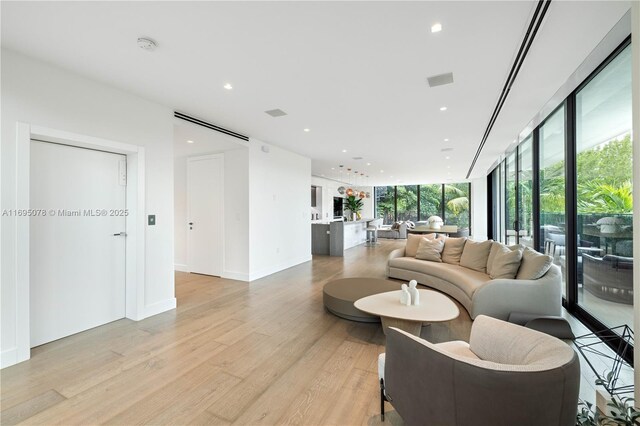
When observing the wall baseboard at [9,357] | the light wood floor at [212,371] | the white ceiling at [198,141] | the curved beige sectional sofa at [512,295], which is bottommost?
the light wood floor at [212,371]

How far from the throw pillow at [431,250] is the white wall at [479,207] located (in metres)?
8.50

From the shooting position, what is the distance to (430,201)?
47.7 ft

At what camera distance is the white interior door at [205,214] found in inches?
→ 218

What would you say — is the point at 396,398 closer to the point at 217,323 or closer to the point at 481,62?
the point at 217,323

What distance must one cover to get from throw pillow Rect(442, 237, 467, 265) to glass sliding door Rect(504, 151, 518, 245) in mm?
2423

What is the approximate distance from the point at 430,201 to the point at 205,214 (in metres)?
12.1

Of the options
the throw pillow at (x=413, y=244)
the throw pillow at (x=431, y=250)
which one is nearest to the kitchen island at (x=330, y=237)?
the throw pillow at (x=413, y=244)

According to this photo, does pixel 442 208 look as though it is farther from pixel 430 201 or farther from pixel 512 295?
pixel 512 295

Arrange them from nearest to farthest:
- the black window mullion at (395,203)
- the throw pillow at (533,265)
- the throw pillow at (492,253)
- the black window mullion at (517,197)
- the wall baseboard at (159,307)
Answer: the throw pillow at (533,265) < the wall baseboard at (159,307) < the throw pillow at (492,253) < the black window mullion at (517,197) < the black window mullion at (395,203)

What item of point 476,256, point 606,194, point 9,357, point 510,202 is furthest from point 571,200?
point 9,357

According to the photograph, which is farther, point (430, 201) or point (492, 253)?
point (430, 201)

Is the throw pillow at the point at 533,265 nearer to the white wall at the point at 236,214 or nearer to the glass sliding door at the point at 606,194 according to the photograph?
the glass sliding door at the point at 606,194

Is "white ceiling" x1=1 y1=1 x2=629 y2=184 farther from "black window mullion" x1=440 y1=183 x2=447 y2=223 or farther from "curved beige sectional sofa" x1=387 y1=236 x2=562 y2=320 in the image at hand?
"black window mullion" x1=440 y1=183 x2=447 y2=223

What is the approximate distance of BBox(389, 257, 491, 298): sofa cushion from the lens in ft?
12.0
